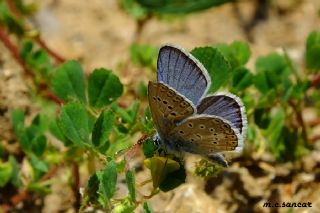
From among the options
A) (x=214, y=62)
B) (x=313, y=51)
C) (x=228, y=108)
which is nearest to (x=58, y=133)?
(x=214, y=62)

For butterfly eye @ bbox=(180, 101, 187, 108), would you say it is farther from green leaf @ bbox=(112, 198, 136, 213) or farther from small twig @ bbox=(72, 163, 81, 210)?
small twig @ bbox=(72, 163, 81, 210)

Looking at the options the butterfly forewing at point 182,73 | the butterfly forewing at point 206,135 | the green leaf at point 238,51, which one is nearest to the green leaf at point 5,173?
the butterfly forewing at point 206,135

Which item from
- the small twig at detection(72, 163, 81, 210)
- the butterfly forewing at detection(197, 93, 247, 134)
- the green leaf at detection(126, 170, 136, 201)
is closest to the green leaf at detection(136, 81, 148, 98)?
the small twig at detection(72, 163, 81, 210)

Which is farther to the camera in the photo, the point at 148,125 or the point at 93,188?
the point at 148,125

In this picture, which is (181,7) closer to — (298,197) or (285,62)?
(285,62)

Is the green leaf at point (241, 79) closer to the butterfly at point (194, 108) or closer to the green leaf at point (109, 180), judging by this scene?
the butterfly at point (194, 108)

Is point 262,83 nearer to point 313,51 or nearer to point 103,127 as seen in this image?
point 313,51
